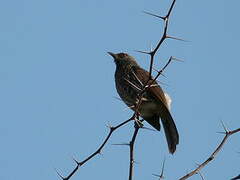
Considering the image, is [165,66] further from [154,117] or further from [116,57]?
[116,57]

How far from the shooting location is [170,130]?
17.4ft

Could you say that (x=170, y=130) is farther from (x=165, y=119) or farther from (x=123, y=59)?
(x=123, y=59)

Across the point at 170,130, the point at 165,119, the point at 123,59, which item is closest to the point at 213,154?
the point at 170,130

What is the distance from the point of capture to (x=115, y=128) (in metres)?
3.00

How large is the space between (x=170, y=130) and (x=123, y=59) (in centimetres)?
195

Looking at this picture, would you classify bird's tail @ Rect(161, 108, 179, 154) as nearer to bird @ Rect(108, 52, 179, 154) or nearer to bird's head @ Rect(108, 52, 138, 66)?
bird @ Rect(108, 52, 179, 154)

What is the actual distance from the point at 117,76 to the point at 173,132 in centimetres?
166

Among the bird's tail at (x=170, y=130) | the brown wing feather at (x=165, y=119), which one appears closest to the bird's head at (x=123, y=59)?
the brown wing feather at (x=165, y=119)

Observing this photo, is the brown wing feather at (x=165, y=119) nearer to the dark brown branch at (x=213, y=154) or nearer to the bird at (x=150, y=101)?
the bird at (x=150, y=101)

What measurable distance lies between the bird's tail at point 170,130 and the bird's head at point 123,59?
Answer: 1.41 metres

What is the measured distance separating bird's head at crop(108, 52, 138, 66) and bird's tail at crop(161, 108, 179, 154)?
4.61ft

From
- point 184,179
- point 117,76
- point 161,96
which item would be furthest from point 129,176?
point 117,76

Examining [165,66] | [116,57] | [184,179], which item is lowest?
[184,179]

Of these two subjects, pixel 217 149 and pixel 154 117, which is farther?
pixel 154 117
